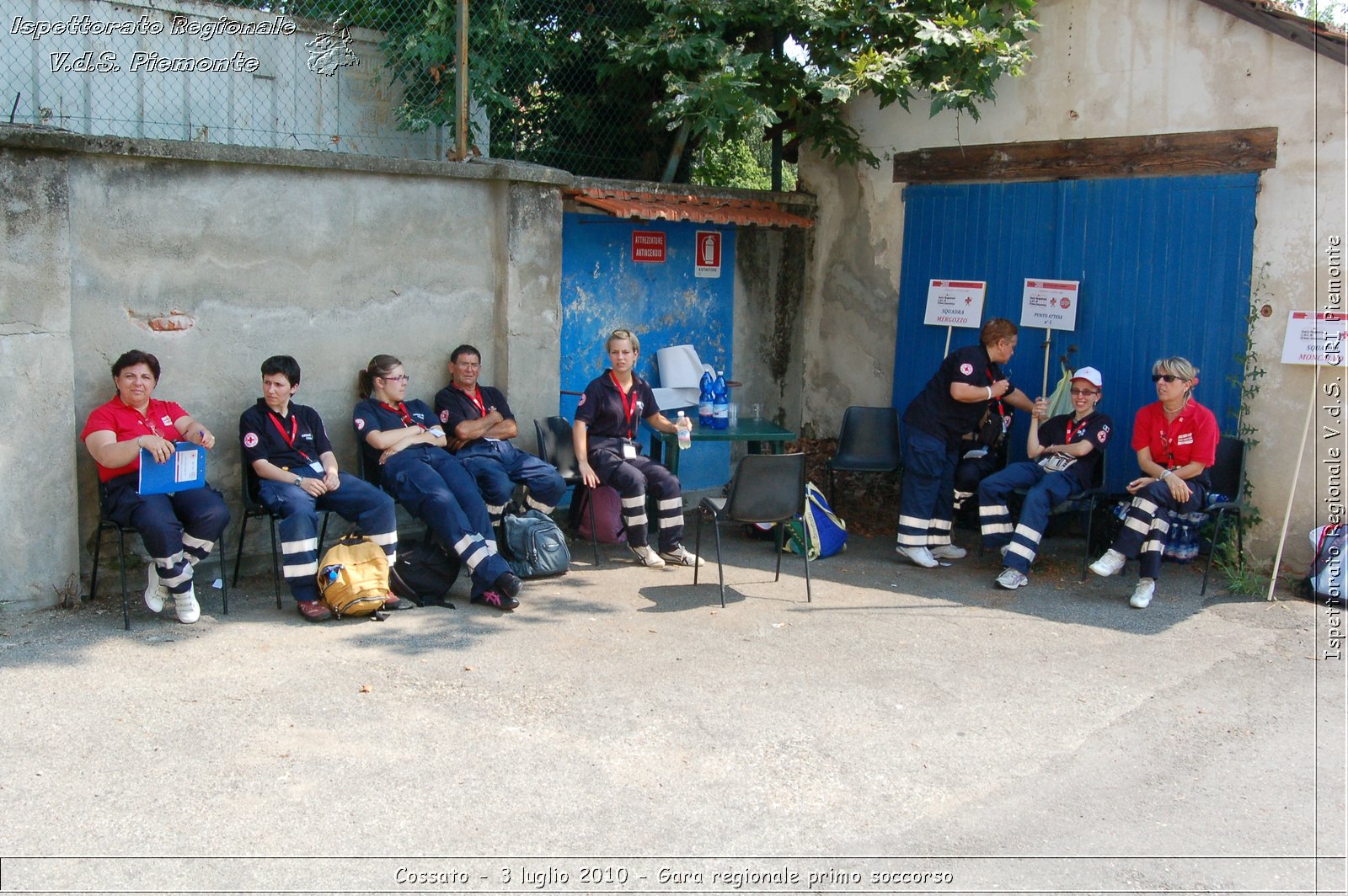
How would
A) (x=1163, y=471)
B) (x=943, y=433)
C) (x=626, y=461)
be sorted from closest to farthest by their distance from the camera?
(x=1163, y=471) → (x=626, y=461) → (x=943, y=433)

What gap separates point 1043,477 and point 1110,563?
2.34 ft

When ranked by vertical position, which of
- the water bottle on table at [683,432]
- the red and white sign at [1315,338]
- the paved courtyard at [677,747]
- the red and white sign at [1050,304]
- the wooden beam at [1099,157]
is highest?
the wooden beam at [1099,157]

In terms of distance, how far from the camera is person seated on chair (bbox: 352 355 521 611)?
22.5ft

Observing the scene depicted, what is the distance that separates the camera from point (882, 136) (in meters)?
9.56

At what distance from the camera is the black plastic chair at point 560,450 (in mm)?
8102

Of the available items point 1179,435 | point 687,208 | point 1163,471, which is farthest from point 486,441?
point 1179,435

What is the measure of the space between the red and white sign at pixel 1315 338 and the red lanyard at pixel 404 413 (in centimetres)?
549

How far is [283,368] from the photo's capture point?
6.77m

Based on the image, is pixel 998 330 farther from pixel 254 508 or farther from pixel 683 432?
pixel 254 508

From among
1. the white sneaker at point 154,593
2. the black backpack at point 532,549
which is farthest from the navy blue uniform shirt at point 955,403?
the white sneaker at point 154,593

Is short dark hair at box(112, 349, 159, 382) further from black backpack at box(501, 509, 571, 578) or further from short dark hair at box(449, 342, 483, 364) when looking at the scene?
black backpack at box(501, 509, 571, 578)

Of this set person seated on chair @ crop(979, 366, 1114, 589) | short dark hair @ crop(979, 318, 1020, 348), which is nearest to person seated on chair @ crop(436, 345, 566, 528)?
person seated on chair @ crop(979, 366, 1114, 589)

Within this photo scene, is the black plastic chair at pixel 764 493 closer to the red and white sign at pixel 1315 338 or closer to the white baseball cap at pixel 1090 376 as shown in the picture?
the white baseball cap at pixel 1090 376

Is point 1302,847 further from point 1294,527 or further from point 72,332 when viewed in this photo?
point 72,332
